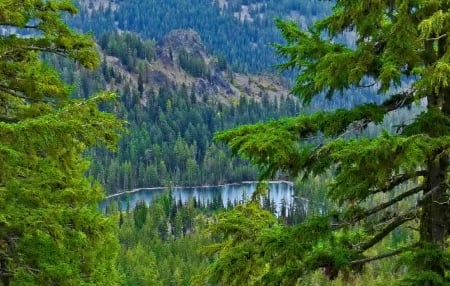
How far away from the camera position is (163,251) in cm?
9819

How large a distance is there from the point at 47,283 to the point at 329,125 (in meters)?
8.00

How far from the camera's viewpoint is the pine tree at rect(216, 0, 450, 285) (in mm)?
8305

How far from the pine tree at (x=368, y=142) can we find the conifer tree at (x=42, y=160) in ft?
15.6

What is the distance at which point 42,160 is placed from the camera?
14305 mm

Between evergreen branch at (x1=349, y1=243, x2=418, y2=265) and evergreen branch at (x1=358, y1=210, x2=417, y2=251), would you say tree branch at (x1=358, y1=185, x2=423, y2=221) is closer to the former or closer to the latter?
evergreen branch at (x1=358, y1=210, x2=417, y2=251)

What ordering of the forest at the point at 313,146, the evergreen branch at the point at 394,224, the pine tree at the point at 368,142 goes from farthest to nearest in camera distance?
the evergreen branch at the point at 394,224
the forest at the point at 313,146
the pine tree at the point at 368,142

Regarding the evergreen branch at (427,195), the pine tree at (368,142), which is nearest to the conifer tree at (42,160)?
the pine tree at (368,142)

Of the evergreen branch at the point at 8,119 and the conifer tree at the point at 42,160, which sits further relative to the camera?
the evergreen branch at the point at 8,119

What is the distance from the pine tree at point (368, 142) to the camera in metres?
8.30

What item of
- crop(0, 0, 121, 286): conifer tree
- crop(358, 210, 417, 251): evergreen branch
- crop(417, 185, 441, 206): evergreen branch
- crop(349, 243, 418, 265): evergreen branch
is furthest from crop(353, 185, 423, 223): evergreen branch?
crop(0, 0, 121, 286): conifer tree

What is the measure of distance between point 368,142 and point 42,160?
8843 mm

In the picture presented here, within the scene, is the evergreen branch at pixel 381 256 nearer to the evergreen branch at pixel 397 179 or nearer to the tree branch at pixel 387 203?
the tree branch at pixel 387 203

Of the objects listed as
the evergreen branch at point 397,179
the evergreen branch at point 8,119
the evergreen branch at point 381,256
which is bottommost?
the evergreen branch at point 381,256

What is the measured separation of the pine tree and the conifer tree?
15.6 feet
